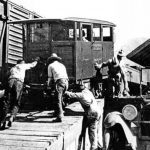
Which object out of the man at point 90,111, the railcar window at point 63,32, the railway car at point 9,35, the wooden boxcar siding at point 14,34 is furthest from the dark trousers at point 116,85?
the wooden boxcar siding at point 14,34

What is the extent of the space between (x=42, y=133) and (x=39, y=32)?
4.82 meters

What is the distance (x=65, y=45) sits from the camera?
397 inches

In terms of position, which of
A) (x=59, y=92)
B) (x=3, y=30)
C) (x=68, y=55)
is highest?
(x=3, y=30)

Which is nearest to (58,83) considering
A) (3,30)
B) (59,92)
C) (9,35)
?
(59,92)

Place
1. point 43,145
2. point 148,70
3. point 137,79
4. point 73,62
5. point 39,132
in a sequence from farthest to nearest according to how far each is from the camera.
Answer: point 137,79, point 73,62, point 148,70, point 39,132, point 43,145

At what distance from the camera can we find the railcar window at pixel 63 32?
10147mm

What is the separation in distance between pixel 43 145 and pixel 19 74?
8.22ft

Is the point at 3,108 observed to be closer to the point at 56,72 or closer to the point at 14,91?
the point at 14,91

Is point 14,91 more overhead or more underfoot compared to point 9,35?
more underfoot

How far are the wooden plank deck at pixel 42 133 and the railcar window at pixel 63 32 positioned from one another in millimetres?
2733

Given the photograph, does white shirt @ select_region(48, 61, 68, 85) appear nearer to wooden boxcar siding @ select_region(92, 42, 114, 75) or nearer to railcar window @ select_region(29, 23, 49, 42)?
railcar window @ select_region(29, 23, 49, 42)

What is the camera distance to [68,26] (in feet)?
33.4

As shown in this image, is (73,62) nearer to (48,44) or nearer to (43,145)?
(48,44)

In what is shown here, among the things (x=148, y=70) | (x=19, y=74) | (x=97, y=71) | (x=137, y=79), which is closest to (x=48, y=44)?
(x=97, y=71)
